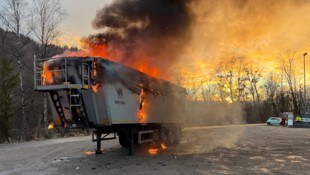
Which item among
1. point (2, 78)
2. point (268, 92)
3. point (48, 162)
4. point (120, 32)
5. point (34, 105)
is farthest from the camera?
point (268, 92)

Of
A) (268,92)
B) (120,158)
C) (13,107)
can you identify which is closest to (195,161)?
(120,158)

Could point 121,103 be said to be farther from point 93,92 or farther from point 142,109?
point 142,109

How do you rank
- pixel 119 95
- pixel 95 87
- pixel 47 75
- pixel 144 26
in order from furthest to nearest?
1. pixel 144 26
2. pixel 119 95
3. pixel 47 75
4. pixel 95 87

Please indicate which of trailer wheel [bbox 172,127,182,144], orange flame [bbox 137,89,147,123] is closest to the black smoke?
orange flame [bbox 137,89,147,123]

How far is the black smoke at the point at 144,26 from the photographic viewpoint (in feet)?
52.5

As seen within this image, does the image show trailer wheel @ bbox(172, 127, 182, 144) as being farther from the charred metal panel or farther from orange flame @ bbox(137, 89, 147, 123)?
the charred metal panel

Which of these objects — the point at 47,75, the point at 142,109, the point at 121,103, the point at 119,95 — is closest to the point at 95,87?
the point at 119,95

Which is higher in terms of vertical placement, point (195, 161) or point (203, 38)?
point (203, 38)

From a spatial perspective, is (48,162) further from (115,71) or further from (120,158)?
(115,71)

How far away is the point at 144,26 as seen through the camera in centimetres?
1697

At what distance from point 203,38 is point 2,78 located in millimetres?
18390

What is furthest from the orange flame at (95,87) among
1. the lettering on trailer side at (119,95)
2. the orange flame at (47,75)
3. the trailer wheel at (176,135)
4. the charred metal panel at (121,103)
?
the trailer wheel at (176,135)

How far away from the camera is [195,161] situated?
1312 centimetres

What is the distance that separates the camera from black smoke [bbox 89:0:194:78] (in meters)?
16.0
